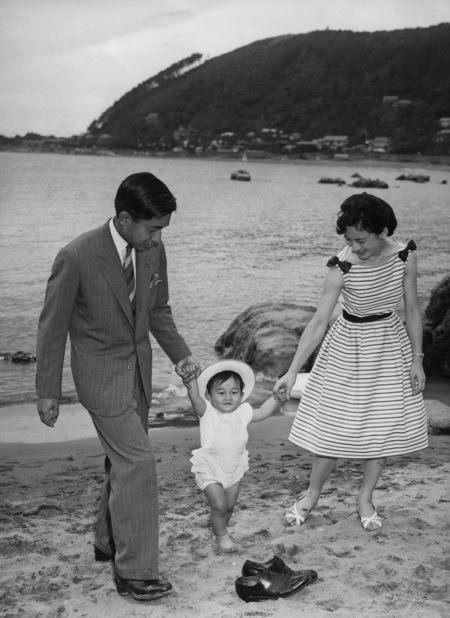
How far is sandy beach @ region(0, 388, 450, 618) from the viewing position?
11.5ft

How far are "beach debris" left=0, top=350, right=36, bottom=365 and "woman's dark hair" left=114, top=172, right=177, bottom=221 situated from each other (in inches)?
307

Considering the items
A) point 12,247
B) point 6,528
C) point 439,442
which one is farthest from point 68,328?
point 12,247

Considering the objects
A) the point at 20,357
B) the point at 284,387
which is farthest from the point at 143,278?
the point at 20,357

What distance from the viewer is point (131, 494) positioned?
3.46 m

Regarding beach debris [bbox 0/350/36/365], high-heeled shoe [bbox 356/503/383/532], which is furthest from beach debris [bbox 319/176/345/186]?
high-heeled shoe [bbox 356/503/383/532]

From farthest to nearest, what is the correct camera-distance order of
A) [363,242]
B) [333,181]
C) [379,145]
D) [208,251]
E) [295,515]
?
[379,145] < [333,181] < [208,251] < [295,515] < [363,242]

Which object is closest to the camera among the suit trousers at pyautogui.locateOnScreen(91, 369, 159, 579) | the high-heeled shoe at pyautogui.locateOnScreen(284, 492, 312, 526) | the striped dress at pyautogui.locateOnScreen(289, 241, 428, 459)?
the suit trousers at pyautogui.locateOnScreen(91, 369, 159, 579)

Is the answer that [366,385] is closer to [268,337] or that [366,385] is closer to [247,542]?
[247,542]

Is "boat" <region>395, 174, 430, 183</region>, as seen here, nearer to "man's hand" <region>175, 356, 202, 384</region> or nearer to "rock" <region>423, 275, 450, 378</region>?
"rock" <region>423, 275, 450, 378</region>

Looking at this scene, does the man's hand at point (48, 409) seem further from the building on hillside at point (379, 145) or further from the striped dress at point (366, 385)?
the building on hillside at point (379, 145)

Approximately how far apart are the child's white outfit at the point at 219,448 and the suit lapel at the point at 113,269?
2.67 feet

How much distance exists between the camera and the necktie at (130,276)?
140 inches

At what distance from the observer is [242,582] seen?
3537 millimetres

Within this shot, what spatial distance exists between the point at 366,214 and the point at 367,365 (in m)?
0.83
